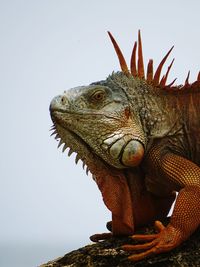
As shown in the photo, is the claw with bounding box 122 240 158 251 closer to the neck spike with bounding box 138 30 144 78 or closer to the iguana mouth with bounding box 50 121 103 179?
the iguana mouth with bounding box 50 121 103 179

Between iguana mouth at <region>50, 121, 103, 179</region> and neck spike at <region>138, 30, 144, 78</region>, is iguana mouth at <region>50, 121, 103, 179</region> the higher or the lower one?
the lower one

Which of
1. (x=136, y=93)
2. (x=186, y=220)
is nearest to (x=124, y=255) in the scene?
(x=186, y=220)

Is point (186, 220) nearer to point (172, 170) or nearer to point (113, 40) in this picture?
point (172, 170)

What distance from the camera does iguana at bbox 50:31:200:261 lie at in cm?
514

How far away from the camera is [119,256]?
502cm

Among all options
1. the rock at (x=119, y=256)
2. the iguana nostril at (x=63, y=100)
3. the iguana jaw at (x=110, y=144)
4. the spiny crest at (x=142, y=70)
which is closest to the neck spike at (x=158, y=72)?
the spiny crest at (x=142, y=70)

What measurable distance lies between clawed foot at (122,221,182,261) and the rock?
0.08m

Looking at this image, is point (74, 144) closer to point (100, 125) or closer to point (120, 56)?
point (100, 125)

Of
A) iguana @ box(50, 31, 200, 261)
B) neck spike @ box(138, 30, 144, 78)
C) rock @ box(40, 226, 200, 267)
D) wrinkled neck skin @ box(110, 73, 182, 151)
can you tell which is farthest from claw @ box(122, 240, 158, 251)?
neck spike @ box(138, 30, 144, 78)

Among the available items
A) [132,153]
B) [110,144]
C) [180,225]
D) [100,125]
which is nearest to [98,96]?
[100,125]

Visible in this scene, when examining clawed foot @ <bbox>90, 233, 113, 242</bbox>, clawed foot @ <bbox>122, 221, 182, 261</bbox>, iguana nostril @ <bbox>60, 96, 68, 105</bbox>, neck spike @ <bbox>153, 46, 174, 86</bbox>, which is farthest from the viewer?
clawed foot @ <bbox>90, 233, 113, 242</bbox>

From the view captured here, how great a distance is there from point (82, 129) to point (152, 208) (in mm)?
1118

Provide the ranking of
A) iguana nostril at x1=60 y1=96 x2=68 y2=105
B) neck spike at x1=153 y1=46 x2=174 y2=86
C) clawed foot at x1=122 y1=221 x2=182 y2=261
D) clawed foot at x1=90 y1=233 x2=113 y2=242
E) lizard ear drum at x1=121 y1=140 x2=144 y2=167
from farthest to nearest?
clawed foot at x1=90 y1=233 x2=113 y2=242, neck spike at x1=153 y1=46 x2=174 y2=86, iguana nostril at x1=60 y1=96 x2=68 y2=105, lizard ear drum at x1=121 y1=140 x2=144 y2=167, clawed foot at x1=122 y1=221 x2=182 y2=261

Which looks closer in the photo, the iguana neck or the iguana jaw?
the iguana jaw
